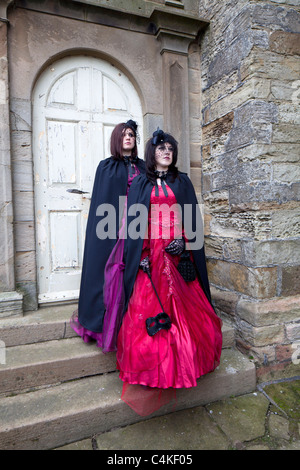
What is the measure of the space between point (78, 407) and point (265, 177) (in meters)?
2.14

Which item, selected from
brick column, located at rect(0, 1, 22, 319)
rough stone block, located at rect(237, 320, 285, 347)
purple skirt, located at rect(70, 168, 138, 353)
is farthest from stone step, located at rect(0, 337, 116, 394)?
rough stone block, located at rect(237, 320, 285, 347)

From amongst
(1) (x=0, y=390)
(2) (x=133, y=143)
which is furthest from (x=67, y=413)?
(2) (x=133, y=143)

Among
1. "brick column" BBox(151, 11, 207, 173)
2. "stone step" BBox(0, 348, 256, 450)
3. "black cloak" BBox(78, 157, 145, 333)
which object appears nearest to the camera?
"stone step" BBox(0, 348, 256, 450)

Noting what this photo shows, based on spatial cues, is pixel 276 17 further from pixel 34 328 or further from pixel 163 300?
pixel 34 328

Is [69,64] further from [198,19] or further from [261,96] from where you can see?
[261,96]

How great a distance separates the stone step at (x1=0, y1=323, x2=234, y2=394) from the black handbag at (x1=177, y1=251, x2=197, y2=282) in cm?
81

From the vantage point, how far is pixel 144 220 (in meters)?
2.06

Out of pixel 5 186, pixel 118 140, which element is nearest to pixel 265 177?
pixel 118 140

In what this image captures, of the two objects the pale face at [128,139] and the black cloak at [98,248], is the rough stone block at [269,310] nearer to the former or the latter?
the black cloak at [98,248]

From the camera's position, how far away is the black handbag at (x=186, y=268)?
214cm

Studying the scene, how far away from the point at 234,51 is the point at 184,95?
597 millimetres

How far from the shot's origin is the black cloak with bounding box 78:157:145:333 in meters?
2.24

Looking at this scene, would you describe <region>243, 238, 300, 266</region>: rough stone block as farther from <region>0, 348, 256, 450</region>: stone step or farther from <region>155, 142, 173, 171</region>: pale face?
<region>155, 142, 173, 171</region>: pale face

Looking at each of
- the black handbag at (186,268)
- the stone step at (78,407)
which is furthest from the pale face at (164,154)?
the stone step at (78,407)
